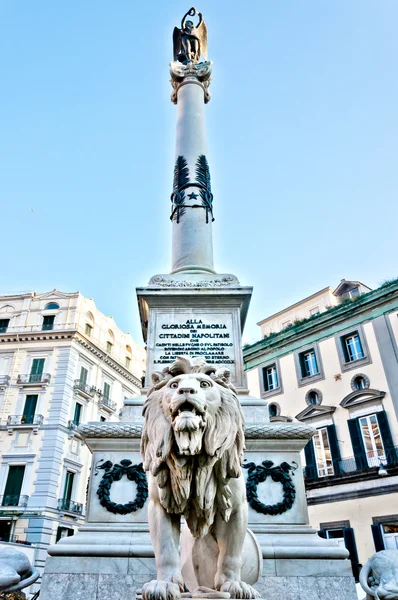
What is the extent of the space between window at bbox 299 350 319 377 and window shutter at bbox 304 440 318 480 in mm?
4263

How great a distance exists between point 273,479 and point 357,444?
1869 cm

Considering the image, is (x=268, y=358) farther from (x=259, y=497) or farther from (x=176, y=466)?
(x=176, y=466)

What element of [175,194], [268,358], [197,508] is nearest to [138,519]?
[197,508]

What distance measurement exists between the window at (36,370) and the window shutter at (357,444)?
67.7 feet

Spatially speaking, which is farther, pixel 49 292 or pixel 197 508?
pixel 49 292

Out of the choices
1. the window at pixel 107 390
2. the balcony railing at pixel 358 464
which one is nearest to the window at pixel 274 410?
the balcony railing at pixel 358 464

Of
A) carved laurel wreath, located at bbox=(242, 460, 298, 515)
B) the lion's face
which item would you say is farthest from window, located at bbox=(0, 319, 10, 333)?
the lion's face

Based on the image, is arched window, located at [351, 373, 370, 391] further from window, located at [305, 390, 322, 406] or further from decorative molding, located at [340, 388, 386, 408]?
window, located at [305, 390, 322, 406]

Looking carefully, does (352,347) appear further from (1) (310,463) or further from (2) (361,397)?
(1) (310,463)

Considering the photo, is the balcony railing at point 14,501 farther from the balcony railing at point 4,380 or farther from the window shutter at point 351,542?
the window shutter at point 351,542

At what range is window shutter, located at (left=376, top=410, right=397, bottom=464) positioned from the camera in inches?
794

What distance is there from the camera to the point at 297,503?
16.9 ft

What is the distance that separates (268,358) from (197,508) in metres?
26.5

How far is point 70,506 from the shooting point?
2808 centimetres
